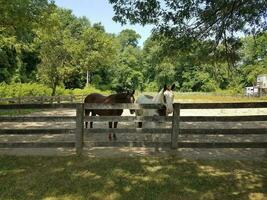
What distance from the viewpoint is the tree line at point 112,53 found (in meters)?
11.0

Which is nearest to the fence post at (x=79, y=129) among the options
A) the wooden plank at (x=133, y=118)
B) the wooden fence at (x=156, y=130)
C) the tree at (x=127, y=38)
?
the wooden fence at (x=156, y=130)

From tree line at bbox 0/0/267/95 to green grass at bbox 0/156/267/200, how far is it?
160 inches

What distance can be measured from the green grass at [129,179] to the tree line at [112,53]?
407cm

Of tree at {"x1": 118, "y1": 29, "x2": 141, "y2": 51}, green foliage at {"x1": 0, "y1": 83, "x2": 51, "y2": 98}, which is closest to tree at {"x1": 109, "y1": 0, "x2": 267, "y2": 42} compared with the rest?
green foliage at {"x1": 0, "y1": 83, "x2": 51, "y2": 98}

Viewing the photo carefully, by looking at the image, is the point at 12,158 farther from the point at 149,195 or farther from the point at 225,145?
the point at 225,145

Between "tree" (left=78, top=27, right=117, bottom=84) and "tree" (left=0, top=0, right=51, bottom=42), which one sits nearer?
"tree" (left=0, top=0, right=51, bottom=42)

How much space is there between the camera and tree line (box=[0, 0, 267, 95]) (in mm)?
10953

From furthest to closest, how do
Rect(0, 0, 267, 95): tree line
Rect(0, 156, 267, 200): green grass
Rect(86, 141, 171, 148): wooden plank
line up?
Rect(0, 0, 267, 95): tree line → Rect(86, 141, 171, 148): wooden plank → Rect(0, 156, 267, 200): green grass

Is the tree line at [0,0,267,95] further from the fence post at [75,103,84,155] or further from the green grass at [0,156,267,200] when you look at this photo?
the green grass at [0,156,267,200]

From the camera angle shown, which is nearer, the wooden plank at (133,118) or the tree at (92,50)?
the wooden plank at (133,118)

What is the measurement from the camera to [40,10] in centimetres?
1512

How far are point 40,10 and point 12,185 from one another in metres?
10.2

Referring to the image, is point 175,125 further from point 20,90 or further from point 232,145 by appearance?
point 20,90

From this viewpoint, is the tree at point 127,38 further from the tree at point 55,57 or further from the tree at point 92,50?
the tree at point 55,57
